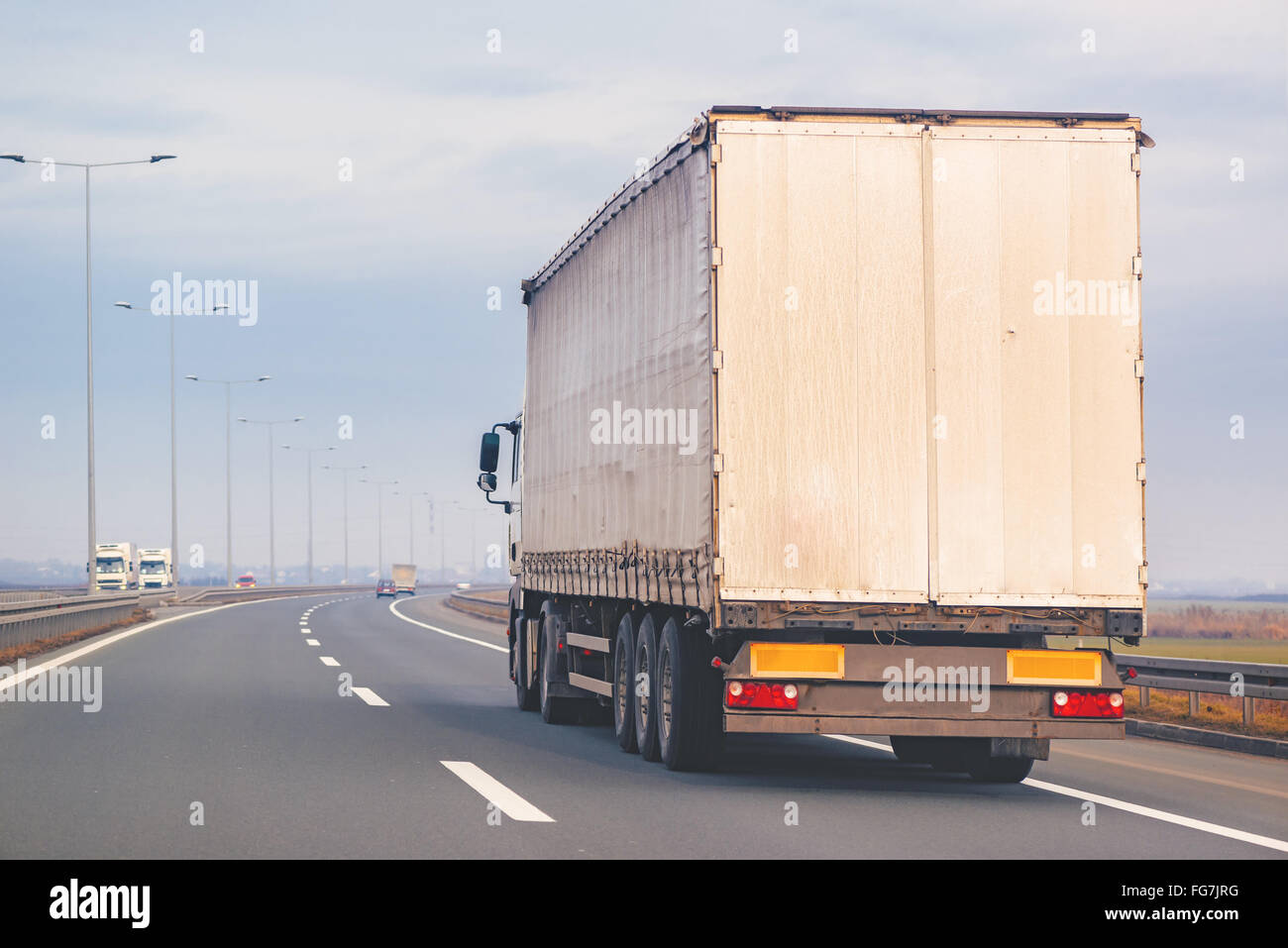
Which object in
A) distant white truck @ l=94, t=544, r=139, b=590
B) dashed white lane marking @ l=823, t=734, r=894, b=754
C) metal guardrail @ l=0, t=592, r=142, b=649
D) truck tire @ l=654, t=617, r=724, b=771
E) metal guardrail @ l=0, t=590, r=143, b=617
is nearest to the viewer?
truck tire @ l=654, t=617, r=724, b=771

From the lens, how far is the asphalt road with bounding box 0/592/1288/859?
8.50 metres

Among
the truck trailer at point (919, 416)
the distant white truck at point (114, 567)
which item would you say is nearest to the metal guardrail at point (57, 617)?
the truck trailer at point (919, 416)

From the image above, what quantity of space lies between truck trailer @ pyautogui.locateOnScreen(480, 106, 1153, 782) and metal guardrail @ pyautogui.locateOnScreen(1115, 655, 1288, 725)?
3392 millimetres

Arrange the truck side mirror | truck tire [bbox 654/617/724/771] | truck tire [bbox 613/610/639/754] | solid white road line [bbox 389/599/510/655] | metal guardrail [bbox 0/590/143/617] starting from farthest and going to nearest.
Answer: solid white road line [bbox 389/599/510/655] < metal guardrail [bbox 0/590/143/617] < the truck side mirror < truck tire [bbox 613/610/639/754] < truck tire [bbox 654/617/724/771]

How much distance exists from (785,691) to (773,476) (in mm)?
1325

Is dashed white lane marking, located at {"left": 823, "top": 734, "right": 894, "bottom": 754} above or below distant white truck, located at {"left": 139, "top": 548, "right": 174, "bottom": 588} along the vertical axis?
Answer: above

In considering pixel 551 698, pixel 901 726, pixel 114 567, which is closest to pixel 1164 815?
pixel 901 726

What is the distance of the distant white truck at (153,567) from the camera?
8638 centimetres

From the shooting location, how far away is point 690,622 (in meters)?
10.8

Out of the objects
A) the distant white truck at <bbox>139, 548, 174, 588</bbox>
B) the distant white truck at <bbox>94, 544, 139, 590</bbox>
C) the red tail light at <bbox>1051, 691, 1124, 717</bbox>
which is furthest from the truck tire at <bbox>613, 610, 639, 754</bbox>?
the distant white truck at <bbox>139, 548, 174, 588</bbox>

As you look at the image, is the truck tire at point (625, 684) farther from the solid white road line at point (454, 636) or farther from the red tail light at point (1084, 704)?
the solid white road line at point (454, 636)

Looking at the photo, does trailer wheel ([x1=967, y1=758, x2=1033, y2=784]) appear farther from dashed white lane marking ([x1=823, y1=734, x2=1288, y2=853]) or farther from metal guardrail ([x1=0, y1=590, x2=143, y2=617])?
metal guardrail ([x1=0, y1=590, x2=143, y2=617])
